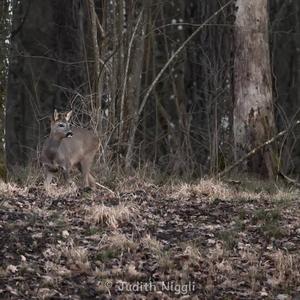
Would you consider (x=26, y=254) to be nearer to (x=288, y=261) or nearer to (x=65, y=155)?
(x=288, y=261)

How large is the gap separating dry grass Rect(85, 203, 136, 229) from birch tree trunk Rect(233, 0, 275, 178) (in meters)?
5.15

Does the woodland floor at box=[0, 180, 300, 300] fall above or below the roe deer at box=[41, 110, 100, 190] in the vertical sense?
below

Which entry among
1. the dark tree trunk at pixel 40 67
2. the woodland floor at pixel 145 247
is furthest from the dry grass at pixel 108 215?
the dark tree trunk at pixel 40 67

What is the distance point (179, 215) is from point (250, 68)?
509 cm

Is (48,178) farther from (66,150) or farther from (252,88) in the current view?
(252,88)

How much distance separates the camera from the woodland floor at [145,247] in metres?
7.61

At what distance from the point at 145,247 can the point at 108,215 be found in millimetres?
790

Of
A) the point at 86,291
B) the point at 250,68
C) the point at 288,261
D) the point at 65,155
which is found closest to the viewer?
the point at 86,291

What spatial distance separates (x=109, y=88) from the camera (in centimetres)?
1482

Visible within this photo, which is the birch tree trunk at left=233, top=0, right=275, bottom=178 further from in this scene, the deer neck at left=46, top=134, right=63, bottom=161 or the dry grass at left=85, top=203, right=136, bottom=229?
the dry grass at left=85, top=203, right=136, bottom=229

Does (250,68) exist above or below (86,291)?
above

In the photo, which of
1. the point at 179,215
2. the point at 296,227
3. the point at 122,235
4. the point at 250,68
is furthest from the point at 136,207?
the point at 250,68

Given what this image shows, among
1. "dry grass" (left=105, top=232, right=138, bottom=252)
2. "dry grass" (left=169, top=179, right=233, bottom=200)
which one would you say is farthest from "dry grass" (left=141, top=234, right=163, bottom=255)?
"dry grass" (left=169, top=179, right=233, bottom=200)

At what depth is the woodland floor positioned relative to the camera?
7613mm
